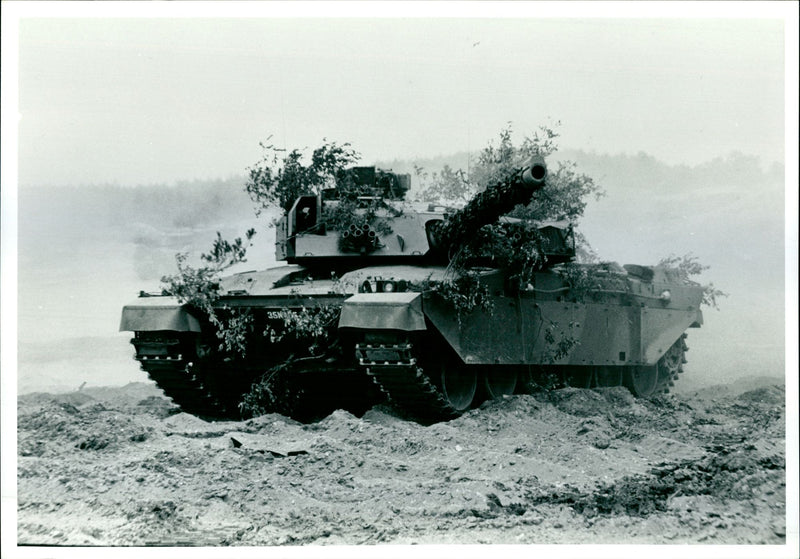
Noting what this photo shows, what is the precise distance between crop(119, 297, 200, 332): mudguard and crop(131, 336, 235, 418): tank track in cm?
21

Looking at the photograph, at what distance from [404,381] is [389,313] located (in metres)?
0.85

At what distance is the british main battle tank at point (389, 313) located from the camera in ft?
33.7

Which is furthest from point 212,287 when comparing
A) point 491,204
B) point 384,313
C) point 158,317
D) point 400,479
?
point 400,479

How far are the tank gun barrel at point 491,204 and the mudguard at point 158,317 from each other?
281 centimetres

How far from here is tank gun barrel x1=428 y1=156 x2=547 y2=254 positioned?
9.38m

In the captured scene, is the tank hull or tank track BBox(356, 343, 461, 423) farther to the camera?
the tank hull

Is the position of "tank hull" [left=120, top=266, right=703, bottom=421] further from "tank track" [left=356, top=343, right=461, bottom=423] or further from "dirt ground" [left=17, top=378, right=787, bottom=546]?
"dirt ground" [left=17, top=378, right=787, bottom=546]

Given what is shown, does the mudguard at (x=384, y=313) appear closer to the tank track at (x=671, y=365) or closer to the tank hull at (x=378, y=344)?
the tank hull at (x=378, y=344)

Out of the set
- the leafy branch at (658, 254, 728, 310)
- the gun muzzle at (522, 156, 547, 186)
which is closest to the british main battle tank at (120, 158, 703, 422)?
the gun muzzle at (522, 156, 547, 186)

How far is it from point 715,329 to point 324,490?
1254 centimetres

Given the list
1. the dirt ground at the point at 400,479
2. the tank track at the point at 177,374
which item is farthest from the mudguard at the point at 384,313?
the tank track at the point at 177,374

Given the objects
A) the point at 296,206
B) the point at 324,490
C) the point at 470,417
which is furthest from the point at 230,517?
the point at 296,206

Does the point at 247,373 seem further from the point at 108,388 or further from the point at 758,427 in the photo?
the point at 108,388

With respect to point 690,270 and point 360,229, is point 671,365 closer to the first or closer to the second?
point 690,270
